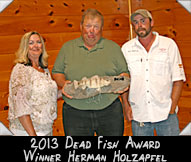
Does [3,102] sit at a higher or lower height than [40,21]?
lower

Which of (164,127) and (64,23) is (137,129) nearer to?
(164,127)

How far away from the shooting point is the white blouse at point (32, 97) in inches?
61.3

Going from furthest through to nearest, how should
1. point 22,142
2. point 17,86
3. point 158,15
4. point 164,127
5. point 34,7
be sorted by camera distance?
point 158,15
point 34,7
point 164,127
point 22,142
point 17,86

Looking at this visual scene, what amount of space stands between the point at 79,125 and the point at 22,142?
0.38 m

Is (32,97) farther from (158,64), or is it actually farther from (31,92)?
(158,64)

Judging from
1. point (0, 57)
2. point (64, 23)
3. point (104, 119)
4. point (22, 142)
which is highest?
point (64, 23)

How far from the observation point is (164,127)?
180 centimetres

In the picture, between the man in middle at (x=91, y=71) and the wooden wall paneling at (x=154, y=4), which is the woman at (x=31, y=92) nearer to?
the man in middle at (x=91, y=71)

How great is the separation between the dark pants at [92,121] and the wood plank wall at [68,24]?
44 cm

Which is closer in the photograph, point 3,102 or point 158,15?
point 3,102

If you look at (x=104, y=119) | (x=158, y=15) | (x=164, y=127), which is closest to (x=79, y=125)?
(x=104, y=119)

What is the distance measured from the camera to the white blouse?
1.56m

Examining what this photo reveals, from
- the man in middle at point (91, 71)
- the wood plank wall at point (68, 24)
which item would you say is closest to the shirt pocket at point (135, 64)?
the man in middle at point (91, 71)

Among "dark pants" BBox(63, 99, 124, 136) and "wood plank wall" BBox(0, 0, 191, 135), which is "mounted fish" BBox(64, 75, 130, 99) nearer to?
"dark pants" BBox(63, 99, 124, 136)
